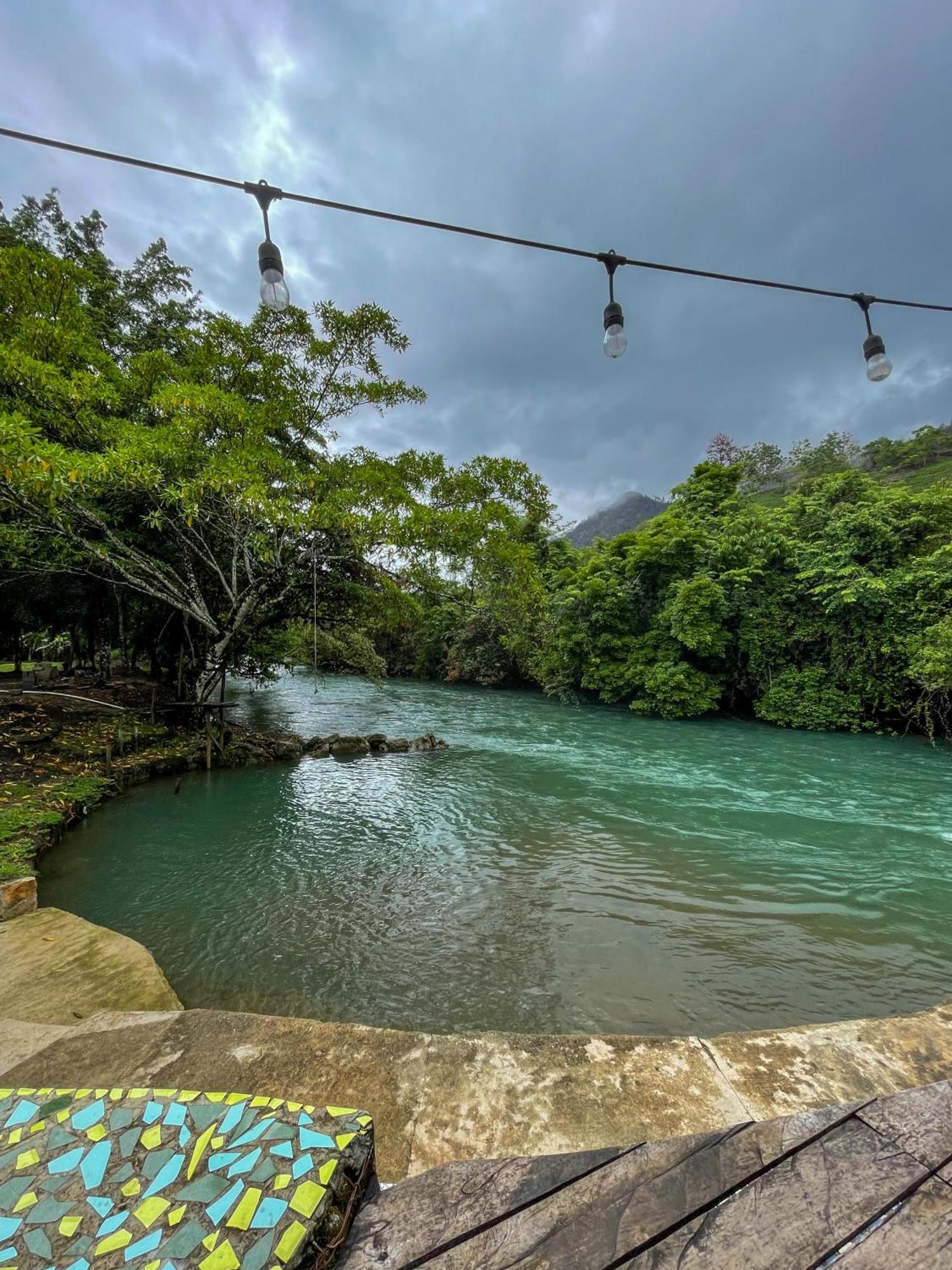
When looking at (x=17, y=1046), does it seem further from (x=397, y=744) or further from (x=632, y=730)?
(x=632, y=730)

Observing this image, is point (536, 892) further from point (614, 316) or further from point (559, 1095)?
point (614, 316)

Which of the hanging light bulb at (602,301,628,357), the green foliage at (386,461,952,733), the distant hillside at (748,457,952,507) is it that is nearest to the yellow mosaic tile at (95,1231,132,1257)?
the hanging light bulb at (602,301,628,357)

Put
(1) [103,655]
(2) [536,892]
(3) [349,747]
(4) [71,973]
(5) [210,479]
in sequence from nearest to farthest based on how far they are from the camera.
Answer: (4) [71,973] < (2) [536,892] < (5) [210,479] < (3) [349,747] < (1) [103,655]

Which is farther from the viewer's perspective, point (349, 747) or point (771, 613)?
point (771, 613)

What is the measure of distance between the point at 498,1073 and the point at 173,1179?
129 cm

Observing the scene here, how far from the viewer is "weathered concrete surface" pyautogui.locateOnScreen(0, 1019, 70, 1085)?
186cm

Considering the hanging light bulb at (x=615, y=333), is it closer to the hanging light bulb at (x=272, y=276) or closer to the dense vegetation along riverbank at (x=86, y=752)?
the hanging light bulb at (x=272, y=276)

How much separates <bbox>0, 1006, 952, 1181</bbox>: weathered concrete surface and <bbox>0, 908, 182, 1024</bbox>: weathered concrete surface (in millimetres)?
477

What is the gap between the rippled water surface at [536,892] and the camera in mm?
3260

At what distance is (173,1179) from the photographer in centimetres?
96

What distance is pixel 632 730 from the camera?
12.9 m

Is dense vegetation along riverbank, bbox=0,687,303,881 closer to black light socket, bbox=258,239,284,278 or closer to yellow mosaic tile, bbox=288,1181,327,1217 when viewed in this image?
yellow mosaic tile, bbox=288,1181,327,1217

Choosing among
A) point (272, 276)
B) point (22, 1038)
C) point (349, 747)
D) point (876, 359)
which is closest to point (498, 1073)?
point (22, 1038)

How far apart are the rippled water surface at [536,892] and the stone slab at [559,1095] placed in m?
1.14
